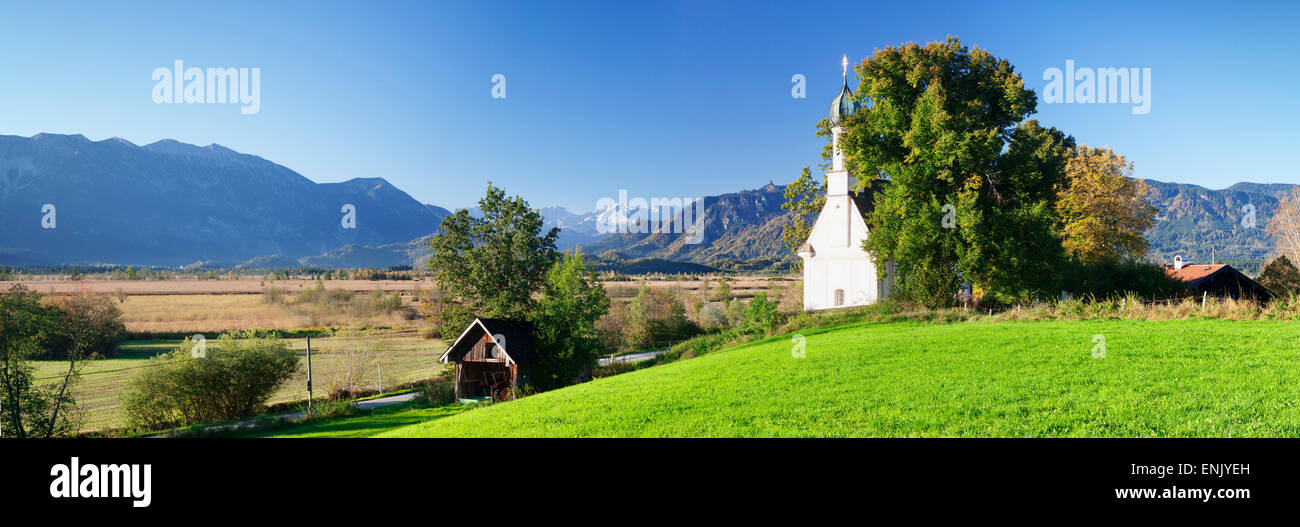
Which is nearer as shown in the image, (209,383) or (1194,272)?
(209,383)

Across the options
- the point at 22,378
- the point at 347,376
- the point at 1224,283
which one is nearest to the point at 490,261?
the point at 347,376

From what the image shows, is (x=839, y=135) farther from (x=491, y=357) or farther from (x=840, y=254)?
(x=491, y=357)

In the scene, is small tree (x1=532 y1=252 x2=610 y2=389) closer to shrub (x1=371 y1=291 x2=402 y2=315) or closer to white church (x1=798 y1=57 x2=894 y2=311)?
white church (x1=798 y1=57 x2=894 y2=311)

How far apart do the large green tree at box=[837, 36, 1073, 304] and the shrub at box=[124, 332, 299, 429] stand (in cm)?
3751

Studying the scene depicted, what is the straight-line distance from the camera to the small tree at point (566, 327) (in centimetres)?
3312

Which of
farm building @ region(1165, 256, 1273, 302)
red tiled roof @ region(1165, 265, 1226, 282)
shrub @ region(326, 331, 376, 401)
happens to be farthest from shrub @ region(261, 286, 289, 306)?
farm building @ region(1165, 256, 1273, 302)

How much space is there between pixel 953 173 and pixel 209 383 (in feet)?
139

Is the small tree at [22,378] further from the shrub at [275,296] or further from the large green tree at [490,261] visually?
the shrub at [275,296]

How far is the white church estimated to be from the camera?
34.8 m

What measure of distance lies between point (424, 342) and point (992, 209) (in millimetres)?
65748

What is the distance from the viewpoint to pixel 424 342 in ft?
229

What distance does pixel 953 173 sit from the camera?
27.1 m
